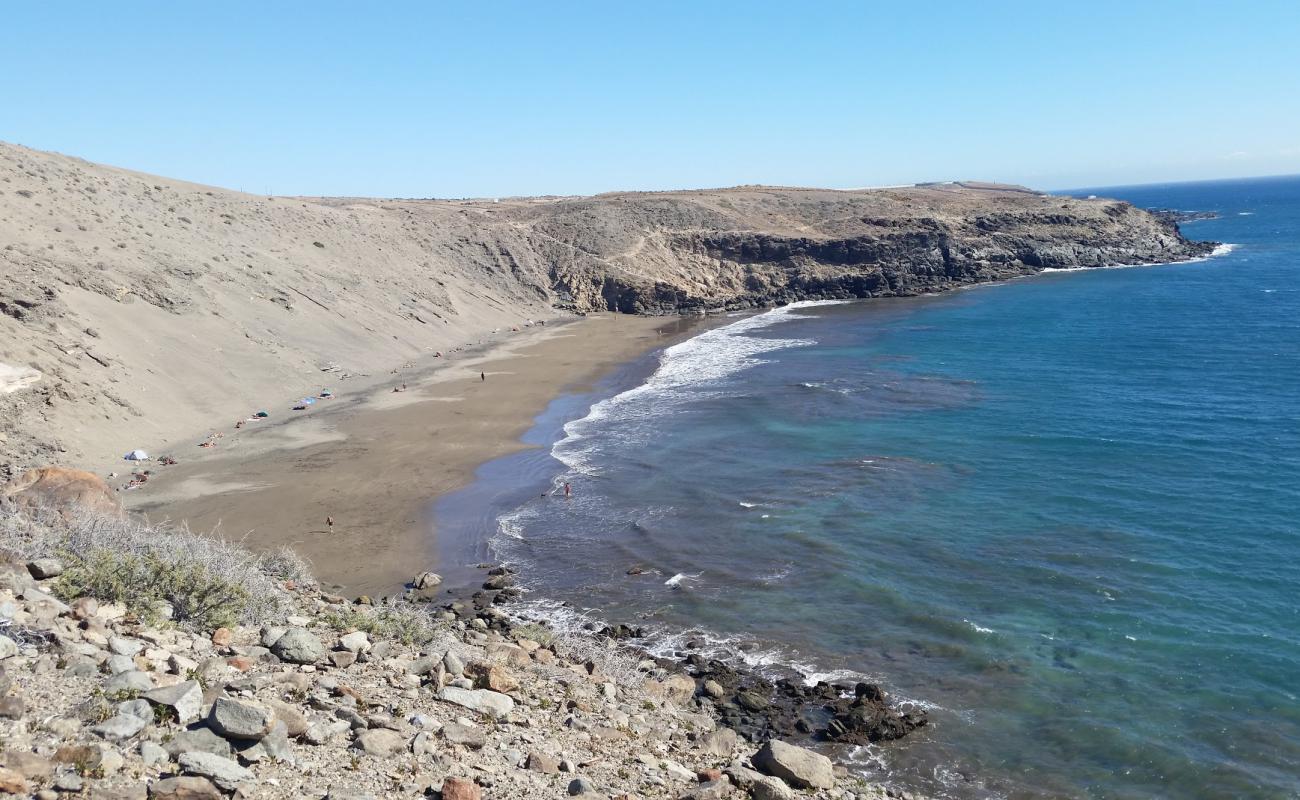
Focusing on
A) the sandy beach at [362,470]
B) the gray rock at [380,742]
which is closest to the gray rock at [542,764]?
the gray rock at [380,742]

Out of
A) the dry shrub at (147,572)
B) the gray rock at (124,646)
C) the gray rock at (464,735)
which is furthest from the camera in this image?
the dry shrub at (147,572)

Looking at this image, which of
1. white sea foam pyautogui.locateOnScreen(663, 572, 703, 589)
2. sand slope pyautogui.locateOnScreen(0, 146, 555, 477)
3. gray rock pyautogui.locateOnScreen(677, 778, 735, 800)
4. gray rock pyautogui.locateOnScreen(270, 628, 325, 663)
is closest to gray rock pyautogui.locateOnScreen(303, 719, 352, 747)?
gray rock pyautogui.locateOnScreen(270, 628, 325, 663)

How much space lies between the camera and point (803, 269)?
82.1 m

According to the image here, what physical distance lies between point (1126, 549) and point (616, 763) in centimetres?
1830

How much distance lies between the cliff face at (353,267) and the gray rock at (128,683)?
2241cm

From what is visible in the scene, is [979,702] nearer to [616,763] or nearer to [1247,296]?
[616,763]

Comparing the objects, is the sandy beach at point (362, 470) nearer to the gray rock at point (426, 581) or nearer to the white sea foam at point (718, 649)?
the gray rock at point (426, 581)

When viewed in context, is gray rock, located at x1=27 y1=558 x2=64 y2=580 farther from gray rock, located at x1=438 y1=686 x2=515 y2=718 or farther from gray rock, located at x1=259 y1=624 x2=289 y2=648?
gray rock, located at x1=438 y1=686 x2=515 y2=718

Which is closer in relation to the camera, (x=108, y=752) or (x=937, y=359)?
(x=108, y=752)

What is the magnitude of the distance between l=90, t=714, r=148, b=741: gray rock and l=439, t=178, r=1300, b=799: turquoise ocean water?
38.5 ft

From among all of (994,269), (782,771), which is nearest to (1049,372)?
(782,771)

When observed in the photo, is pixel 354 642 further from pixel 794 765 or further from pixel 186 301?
pixel 186 301

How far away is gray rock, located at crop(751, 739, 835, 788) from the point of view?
12.7 m

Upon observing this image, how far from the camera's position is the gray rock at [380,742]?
9.85 meters
